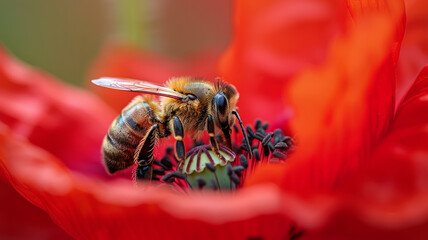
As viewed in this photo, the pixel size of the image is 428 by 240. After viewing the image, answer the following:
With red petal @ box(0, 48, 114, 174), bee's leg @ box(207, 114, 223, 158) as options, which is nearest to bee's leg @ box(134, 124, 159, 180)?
bee's leg @ box(207, 114, 223, 158)

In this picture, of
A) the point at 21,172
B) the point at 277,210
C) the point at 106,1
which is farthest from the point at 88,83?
the point at 277,210

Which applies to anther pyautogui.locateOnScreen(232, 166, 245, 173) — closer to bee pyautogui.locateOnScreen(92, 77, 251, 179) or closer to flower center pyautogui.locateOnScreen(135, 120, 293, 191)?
flower center pyautogui.locateOnScreen(135, 120, 293, 191)

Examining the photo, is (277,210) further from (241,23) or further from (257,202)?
(241,23)

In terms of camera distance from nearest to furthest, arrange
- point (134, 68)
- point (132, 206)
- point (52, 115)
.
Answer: point (132, 206) < point (52, 115) < point (134, 68)

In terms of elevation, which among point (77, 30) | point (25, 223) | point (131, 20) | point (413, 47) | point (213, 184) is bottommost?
point (25, 223)

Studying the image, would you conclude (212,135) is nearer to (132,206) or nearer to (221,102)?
(221,102)

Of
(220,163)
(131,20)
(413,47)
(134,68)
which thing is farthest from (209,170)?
(134,68)

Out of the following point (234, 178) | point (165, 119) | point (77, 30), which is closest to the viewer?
point (234, 178)

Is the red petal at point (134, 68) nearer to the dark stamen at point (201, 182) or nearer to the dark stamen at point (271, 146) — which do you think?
the dark stamen at point (271, 146)
